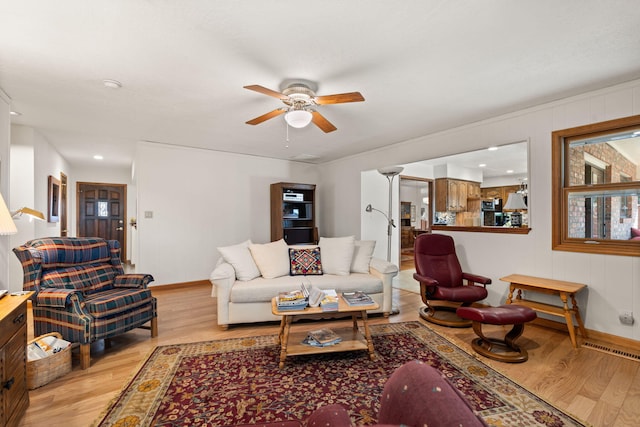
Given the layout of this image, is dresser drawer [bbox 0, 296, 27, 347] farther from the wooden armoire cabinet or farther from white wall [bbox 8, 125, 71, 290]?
the wooden armoire cabinet

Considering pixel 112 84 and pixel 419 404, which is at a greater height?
pixel 112 84

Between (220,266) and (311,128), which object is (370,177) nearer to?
(311,128)

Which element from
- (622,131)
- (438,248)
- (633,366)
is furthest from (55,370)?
(622,131)

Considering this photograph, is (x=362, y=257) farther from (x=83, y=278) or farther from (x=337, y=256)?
(x=83, y=278)

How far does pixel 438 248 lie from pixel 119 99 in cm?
395

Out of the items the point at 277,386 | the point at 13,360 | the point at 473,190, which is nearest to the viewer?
the point at 13,360

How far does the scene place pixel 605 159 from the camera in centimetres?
287

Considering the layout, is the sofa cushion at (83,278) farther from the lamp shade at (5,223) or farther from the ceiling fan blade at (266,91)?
the ceiling fan blade at (266,91)

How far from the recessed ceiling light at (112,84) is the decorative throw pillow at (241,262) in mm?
1844

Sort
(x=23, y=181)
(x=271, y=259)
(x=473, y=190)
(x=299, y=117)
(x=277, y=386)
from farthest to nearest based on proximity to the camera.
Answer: (x=473, y=190)
(x=23, y=181)
(x=271, y=259)
(x=299, y=117)
(x=277, y=386)

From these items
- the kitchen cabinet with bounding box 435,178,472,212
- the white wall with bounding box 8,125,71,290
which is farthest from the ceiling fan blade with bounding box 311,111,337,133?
the kitchen cabinet with bounding box 435,178,472,212

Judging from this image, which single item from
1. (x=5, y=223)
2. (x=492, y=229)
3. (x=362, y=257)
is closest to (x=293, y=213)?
(x=362, y=257)

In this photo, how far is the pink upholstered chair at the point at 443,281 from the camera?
316cm

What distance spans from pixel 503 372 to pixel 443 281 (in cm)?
140
